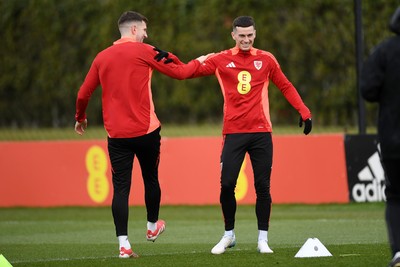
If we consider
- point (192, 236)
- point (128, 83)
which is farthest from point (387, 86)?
point (192, 236)

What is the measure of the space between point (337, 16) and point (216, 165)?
7.72 metres

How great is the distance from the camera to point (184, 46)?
82.5 ft

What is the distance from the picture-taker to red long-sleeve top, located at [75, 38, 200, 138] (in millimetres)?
9891

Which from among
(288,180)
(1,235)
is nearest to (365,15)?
(288,180)

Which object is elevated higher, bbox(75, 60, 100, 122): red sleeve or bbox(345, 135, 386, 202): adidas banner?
bbox(75, 60, 100, 122): red sleeve

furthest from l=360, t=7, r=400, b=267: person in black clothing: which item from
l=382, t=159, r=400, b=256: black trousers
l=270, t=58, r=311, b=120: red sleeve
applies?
l=270, t=58, r=311, b=120: red sleeve

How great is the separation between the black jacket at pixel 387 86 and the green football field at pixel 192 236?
4.32 feet

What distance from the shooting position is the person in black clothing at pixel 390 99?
7.91 meters

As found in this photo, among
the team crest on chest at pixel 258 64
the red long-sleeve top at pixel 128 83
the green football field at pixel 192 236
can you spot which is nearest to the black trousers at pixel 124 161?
the red long-sleeve top at pixel 128 83

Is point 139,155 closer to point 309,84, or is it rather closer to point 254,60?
point 254,60

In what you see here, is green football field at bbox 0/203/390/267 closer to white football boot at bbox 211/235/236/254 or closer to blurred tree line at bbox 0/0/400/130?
white football boot at bbox 211/235/236/254

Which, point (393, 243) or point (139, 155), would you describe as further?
point (139, 155)

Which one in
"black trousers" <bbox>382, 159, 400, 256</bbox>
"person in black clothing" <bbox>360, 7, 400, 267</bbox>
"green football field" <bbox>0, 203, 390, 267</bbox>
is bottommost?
"green football field" <bbox>0, 203, 390, 267</bbox>

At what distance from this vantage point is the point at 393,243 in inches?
319
